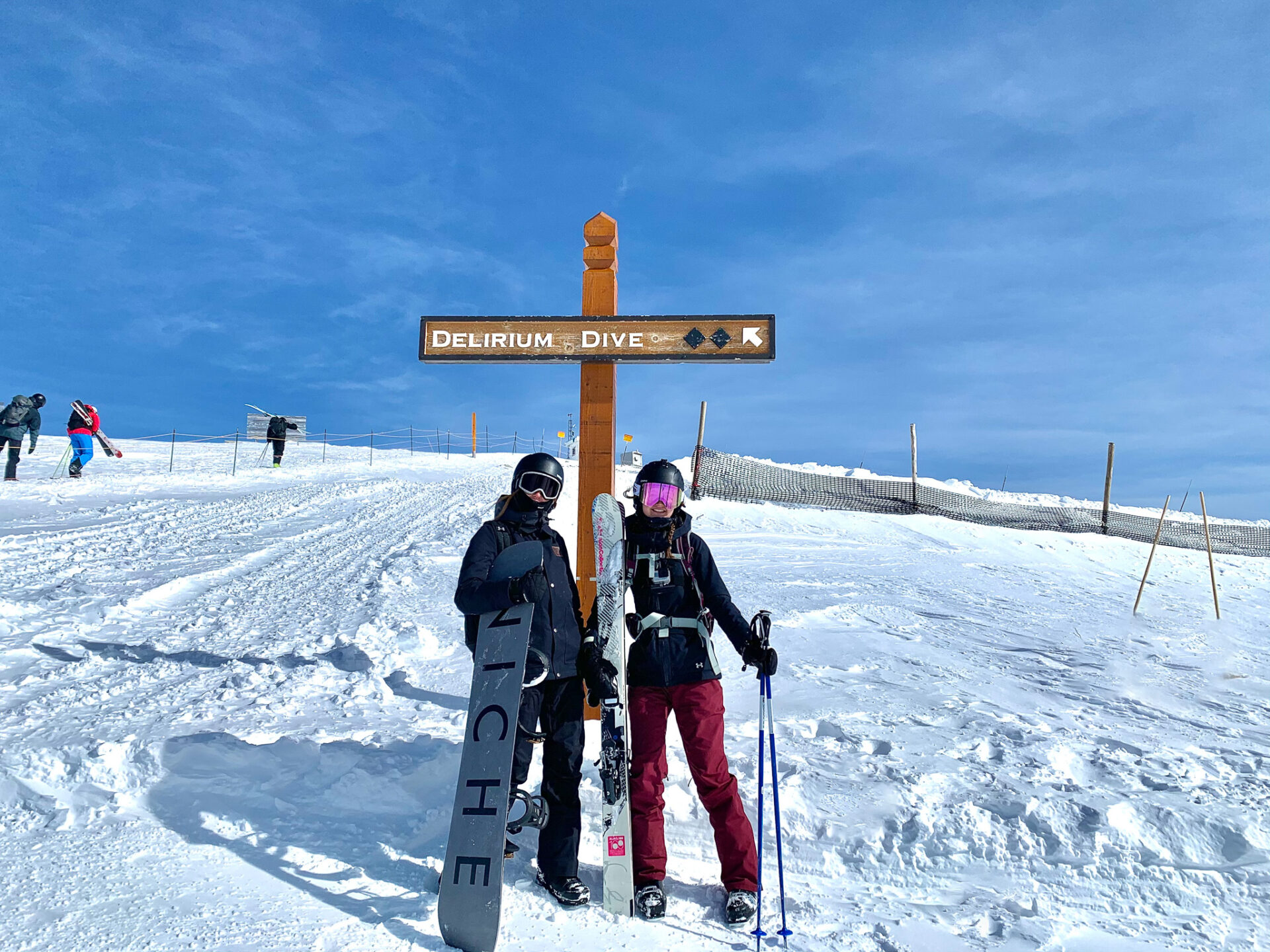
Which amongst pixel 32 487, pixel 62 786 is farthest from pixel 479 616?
pixel 32 487

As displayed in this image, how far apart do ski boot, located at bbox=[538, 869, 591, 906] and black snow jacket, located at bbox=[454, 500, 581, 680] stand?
0.87m

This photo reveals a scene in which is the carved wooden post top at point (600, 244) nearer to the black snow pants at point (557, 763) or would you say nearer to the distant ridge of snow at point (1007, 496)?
the black snow pants at point (557, 763)

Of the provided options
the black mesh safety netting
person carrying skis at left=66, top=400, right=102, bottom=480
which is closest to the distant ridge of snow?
the black mesh safety netting

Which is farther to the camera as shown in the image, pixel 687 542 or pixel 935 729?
pixel 935 729

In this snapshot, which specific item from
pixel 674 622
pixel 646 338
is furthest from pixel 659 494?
pixel 646 338

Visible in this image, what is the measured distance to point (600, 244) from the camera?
211 inches

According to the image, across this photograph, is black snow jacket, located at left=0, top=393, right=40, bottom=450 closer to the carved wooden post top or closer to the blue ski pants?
the blue ski pants

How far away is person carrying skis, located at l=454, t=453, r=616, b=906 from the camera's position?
3312 mm

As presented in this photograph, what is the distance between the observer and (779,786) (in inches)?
165

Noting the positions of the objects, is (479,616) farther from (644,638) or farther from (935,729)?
(935,729)

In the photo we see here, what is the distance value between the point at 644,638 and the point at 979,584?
9.29 metres

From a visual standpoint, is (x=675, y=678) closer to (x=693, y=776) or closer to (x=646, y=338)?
(x=693, y=776)

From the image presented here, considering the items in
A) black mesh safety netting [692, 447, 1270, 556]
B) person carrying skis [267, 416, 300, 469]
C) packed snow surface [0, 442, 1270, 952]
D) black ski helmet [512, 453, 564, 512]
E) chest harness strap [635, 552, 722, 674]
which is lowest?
packed snow surface [0, 442, 1270, 952]

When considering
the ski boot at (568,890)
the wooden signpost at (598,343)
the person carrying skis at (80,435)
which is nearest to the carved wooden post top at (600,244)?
the wooden signpost at (598,343)
